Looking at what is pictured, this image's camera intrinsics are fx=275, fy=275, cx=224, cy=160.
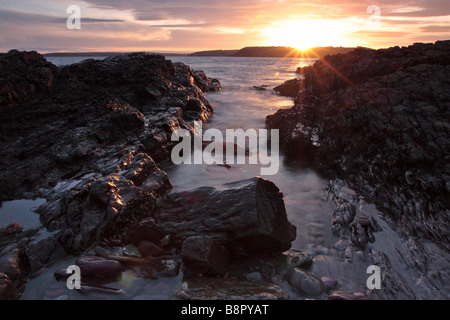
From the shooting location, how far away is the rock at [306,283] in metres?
3.44

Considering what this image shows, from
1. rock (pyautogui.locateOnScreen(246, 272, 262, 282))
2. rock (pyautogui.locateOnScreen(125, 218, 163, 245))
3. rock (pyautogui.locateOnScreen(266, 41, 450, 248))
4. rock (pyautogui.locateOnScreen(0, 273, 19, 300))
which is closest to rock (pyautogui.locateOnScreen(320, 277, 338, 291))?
rock (pyautogui.locateOnScreen(246, 272, 262, 282))

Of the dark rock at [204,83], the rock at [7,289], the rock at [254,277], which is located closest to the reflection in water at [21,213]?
the rock at [7,289]

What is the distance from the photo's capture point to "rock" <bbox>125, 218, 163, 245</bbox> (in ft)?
13.6

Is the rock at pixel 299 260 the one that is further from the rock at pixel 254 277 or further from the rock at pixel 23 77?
the rock at pixel 23 77

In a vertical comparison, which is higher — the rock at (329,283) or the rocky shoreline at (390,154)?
the rocky shoreline at (390,154)

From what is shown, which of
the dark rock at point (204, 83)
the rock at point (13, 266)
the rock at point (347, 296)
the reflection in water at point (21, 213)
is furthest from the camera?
the dark rock at point (204, 83)

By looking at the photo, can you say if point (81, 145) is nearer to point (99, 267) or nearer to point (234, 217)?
point (99, 267)

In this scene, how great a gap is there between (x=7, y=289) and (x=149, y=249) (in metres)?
1.66

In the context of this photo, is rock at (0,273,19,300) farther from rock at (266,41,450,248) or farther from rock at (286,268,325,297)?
rock at (266,41,450,248)

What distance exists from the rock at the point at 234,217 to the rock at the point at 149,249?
0.30 m

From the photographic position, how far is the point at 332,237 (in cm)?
469

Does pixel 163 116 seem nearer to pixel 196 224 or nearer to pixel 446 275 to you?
pixel 196 224

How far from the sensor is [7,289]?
10.5 feet
